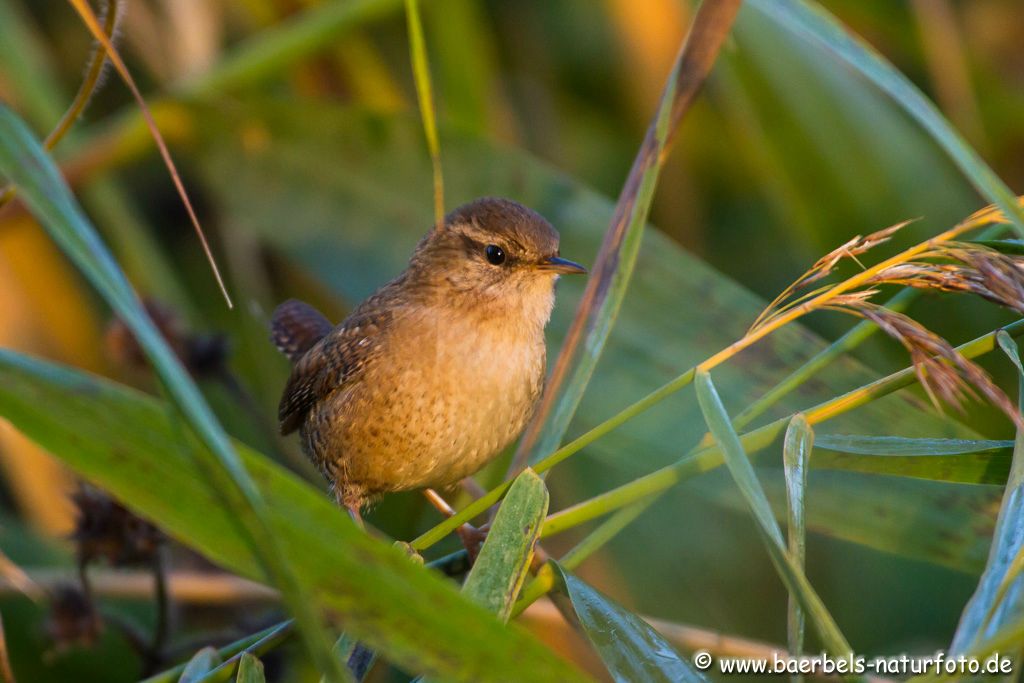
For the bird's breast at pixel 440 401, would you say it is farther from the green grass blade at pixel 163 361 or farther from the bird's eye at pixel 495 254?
the green grass blade at pixel 163 361

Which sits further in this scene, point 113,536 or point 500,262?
point 500,262

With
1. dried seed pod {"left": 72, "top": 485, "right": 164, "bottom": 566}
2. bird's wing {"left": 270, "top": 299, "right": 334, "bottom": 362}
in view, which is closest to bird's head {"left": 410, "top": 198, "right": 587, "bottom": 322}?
bird's wing {"left": 270, "top": 299, "right": 334, "bottom": 362}

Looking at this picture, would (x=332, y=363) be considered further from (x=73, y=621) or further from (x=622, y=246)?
(x=622, y=246)

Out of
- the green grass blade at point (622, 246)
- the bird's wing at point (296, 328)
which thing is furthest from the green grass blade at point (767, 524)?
the bird's wing at point (296, 328)

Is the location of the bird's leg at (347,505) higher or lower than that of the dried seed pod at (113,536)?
higher

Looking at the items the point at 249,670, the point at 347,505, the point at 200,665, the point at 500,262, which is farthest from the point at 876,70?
the point at 347,505

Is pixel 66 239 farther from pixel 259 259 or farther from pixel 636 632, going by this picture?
pixel 259 259

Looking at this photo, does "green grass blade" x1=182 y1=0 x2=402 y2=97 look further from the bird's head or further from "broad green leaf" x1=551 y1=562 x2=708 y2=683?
"broad green leaf" x1=551 y1=562 x2=708 y2=683
